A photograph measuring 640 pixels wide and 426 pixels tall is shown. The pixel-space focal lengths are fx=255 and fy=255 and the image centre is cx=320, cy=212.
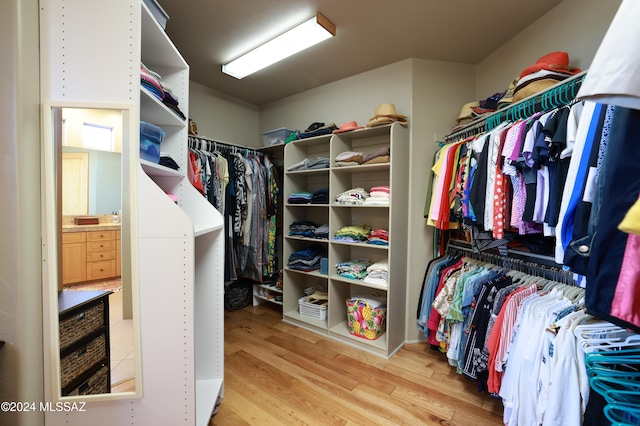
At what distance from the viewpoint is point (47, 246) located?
0.97 m

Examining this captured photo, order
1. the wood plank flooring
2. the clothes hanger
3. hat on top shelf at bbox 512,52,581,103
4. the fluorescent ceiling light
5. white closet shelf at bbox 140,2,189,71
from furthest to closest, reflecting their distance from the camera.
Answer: the fluorescent ceiling light → the wood plank flooring → hat on top shelf at bbox 512,52,581,103 → white closet shelf at bbox 140,2,189,71 → the clothes hanger

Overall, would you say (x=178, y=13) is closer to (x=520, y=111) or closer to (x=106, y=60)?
(x=106, y=60)

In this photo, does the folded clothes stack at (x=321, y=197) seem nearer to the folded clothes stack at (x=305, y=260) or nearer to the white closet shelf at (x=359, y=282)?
the folded clothes stack at (x=305, y=260)

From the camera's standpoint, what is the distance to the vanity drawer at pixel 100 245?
1.03 m

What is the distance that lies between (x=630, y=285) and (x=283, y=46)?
7.61 ft

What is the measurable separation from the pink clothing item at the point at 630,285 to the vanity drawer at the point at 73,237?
1.70 m

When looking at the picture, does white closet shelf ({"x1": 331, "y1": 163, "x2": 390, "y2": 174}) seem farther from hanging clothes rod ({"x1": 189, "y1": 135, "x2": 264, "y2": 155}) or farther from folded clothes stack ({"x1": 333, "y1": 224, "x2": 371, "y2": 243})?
hanging clothes rod ({"x1": 189, "y1": 135, "x2": 264, "y2": 155})

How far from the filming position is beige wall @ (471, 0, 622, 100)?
139 centimetres

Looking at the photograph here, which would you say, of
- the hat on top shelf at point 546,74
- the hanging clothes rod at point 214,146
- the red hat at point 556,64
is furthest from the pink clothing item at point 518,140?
the hanging clothes rod at point 214,146

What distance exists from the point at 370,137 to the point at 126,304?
2.24 metres

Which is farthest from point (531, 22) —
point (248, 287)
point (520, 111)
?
point (248, 287)

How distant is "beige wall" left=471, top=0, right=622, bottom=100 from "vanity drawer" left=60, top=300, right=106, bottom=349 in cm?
276

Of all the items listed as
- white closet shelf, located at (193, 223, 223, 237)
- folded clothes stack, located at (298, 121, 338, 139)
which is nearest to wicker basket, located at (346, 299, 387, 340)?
white closet shelf, located at (193, 223, 223, 237)

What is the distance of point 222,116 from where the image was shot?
3053 millimetres
